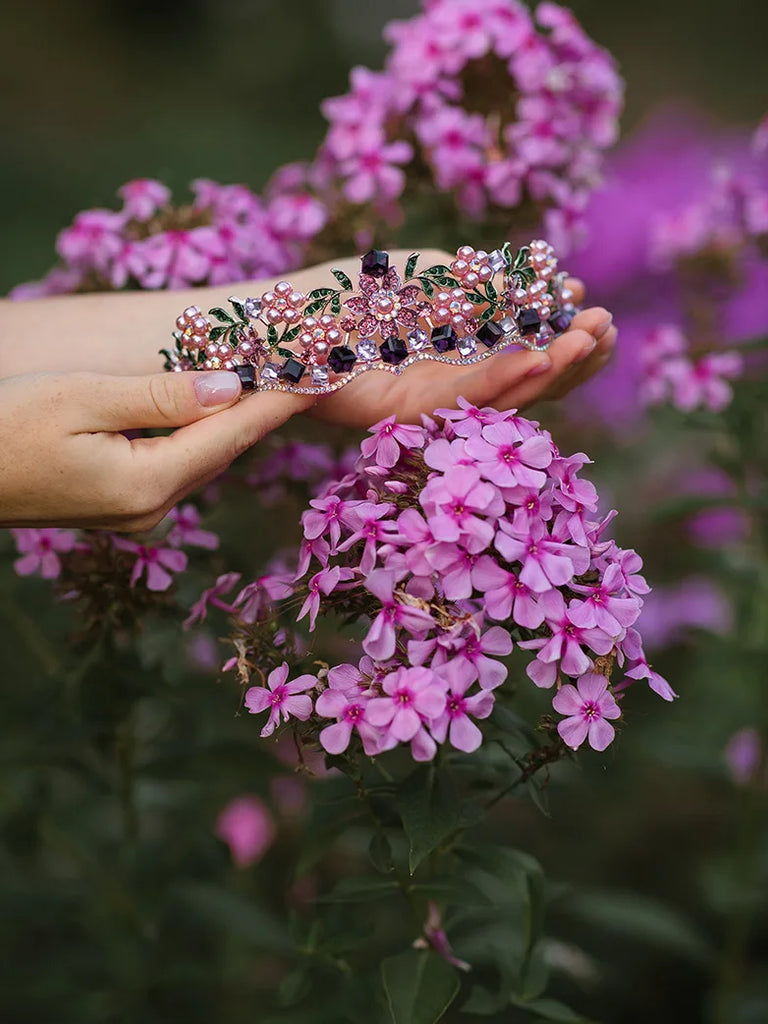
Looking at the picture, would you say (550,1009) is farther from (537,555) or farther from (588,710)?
(537,555)

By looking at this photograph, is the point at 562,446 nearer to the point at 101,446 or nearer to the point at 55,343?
the point at 55,343

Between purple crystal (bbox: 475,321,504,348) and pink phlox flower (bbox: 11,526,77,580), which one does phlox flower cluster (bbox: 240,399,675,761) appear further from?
pink phlox flower (bbox: 11,526,77,580)

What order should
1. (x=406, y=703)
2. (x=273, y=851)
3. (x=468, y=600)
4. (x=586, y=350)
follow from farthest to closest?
(x=273, y=851) < (x=586, y=350) < (x=468, y=600) < (x=406, y=703)

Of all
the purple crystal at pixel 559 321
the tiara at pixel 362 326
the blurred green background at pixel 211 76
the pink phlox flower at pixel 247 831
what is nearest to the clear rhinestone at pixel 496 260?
the tiara at pixel 362 326

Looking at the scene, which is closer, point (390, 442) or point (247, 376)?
point (390, 442)

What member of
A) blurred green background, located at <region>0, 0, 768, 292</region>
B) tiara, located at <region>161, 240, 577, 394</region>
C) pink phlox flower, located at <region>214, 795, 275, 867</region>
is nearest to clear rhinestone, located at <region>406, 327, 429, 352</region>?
tiara, located at <region>161, 240, 577, 394</region>

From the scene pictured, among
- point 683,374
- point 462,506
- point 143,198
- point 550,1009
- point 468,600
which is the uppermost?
point 143,198

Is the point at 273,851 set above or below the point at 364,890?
below

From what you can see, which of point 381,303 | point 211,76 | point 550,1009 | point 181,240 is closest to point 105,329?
point 181,240
